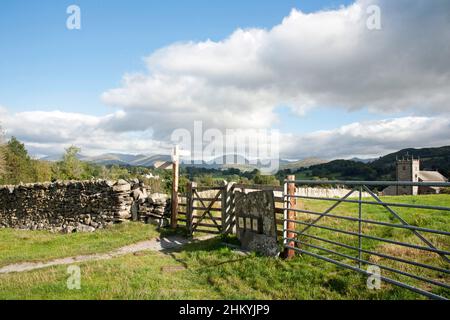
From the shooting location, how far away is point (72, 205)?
1712 centimetres

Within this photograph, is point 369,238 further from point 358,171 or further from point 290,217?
point 358,171

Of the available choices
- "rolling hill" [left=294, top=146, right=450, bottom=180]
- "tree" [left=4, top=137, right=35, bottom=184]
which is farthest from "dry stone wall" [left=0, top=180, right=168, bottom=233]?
"rolling hill" [left=294, top=146, right=450, bottom=180]

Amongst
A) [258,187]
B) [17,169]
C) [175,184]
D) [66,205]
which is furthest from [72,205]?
[17,169]

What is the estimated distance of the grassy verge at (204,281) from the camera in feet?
18.2

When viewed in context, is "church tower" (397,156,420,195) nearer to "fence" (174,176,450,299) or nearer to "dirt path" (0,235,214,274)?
"fence" (174,176,450,299)

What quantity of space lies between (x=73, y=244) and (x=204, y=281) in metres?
7.12

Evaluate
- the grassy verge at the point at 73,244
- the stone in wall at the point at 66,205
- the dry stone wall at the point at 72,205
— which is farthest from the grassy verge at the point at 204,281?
the stone in wall at the point at 66,205

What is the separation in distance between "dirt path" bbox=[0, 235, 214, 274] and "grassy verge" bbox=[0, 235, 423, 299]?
1102 mm

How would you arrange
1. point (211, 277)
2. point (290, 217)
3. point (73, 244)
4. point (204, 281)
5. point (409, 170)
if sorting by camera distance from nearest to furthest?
point (204, 281) → point (211, 277) → point (290, 217) → point (73, 244) → point (409, 170)

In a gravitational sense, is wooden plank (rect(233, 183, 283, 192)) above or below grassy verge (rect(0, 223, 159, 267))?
above

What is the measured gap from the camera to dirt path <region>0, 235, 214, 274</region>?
888cm
